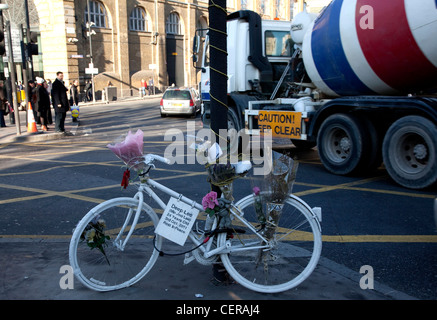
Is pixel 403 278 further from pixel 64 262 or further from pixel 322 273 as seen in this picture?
pixel 64 262

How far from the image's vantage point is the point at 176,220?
3557 millimetres

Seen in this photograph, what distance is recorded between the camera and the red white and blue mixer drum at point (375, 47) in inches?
255

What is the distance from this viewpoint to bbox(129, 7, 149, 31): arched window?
44.2m

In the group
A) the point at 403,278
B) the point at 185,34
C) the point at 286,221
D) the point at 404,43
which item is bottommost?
the point at 403,278

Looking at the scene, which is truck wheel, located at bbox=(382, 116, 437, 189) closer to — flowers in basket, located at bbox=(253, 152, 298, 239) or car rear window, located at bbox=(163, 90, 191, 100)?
flowers in basket, located at bbox=(253, 152, 298, 239)

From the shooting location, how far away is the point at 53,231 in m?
5.16

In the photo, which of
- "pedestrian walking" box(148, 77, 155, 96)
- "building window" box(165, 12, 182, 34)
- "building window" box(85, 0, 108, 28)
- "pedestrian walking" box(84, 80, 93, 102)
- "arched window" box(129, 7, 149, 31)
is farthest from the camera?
"building window" box(165, 12, 182, 34)

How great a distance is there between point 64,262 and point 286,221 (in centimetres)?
202

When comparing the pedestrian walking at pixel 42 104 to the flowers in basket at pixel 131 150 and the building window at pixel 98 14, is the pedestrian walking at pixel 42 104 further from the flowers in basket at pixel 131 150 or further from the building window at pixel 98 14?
the building window at pixel 98 14

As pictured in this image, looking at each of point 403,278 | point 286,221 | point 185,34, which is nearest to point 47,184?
point 286,221

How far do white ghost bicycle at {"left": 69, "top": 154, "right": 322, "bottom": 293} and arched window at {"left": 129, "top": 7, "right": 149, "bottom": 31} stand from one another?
4336 centimetres

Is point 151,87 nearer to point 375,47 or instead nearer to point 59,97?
point 59,97

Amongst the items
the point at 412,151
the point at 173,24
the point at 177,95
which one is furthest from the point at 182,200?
the point at 173,24

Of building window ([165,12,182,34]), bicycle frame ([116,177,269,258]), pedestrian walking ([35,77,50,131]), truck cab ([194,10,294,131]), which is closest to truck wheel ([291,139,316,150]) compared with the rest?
truck cab ([194,10,294,131])
